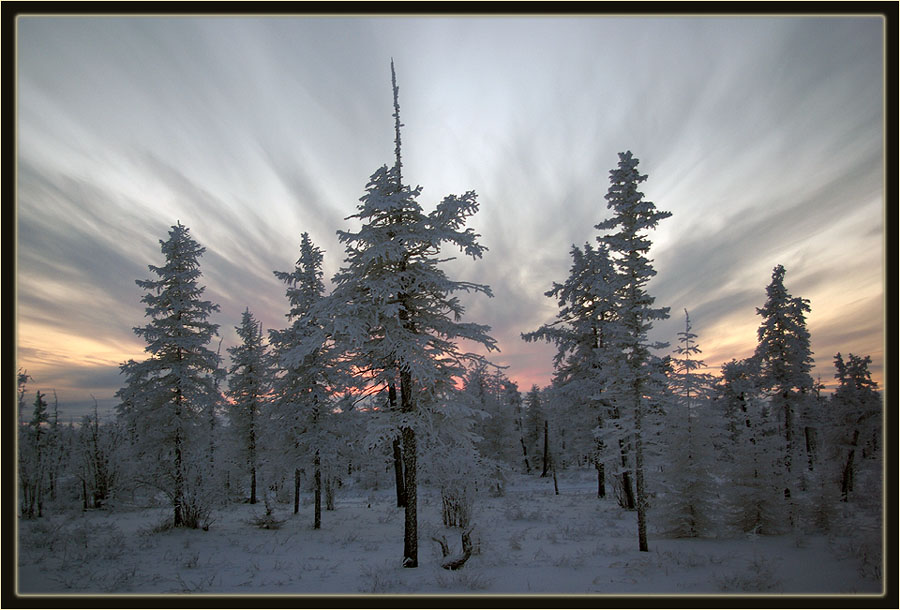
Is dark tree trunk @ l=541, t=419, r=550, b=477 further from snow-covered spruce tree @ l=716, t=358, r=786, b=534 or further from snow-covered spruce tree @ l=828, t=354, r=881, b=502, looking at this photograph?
snow-covered spruce tree @ l=716, t=358, r=786, b=534

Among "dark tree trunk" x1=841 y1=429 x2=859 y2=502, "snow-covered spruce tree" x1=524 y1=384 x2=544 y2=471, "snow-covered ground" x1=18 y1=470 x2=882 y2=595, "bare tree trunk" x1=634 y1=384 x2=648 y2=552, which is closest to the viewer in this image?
"snow-covered ground" x1=18 y1=470 x2=882 y2=595

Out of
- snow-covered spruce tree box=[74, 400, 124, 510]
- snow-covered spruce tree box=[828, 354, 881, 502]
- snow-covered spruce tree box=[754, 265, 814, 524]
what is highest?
snow-covered spruce tree box=[754, 265, 814, 524]

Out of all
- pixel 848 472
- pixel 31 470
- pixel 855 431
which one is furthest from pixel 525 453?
pixel 31 470

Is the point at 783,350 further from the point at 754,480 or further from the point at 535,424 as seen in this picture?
the point at 535,424

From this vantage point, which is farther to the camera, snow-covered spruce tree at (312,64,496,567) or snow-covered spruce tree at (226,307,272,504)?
snow-covered spruce tree at (226,307,272,504)

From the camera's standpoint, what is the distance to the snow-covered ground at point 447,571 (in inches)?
315

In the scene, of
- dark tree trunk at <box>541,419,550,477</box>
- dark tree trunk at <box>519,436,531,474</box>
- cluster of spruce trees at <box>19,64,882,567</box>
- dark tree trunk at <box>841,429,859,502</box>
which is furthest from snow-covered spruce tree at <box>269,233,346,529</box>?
dark tree trunk at <box>519,436,531,474</box>

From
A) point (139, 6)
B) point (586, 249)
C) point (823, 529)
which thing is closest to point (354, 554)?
point (139, 6)

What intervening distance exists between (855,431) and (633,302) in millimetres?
17929

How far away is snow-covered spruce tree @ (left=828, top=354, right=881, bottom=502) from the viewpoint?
16.7 meters

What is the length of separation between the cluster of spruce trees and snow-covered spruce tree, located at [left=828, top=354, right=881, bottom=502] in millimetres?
187

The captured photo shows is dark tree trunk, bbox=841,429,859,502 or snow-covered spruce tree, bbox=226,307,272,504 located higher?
snow-covered spruce tree, bbox=226,307,272,504

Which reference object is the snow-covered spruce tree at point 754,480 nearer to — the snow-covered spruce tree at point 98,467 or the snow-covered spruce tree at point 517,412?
the snow-covered spruce tree at point 98,467

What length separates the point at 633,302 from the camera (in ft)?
42.1
